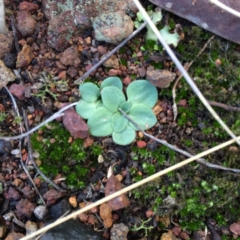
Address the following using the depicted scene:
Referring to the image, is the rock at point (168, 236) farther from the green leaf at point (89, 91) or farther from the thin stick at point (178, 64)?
the green leaf at point (89, 91)

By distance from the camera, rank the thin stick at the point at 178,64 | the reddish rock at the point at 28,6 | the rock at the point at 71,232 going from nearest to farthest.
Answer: the thin stick at the point at 178,64, the rock at the point at 71,232, the reddish rock at the point at 28,6

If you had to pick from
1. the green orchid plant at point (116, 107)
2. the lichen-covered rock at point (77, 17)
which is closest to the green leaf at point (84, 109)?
the green orchid plant at point (116, 107)

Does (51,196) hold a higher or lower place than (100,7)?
lower

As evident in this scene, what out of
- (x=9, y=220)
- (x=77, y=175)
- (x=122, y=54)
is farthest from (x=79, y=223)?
(x=122, y=54)

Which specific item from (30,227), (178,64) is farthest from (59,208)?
(178,64)

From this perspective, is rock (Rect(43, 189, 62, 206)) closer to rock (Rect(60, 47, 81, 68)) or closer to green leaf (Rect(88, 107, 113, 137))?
green leaf (Rect(88, 107, 113, 137))

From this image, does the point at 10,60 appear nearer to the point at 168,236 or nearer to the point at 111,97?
the point at 111,97
